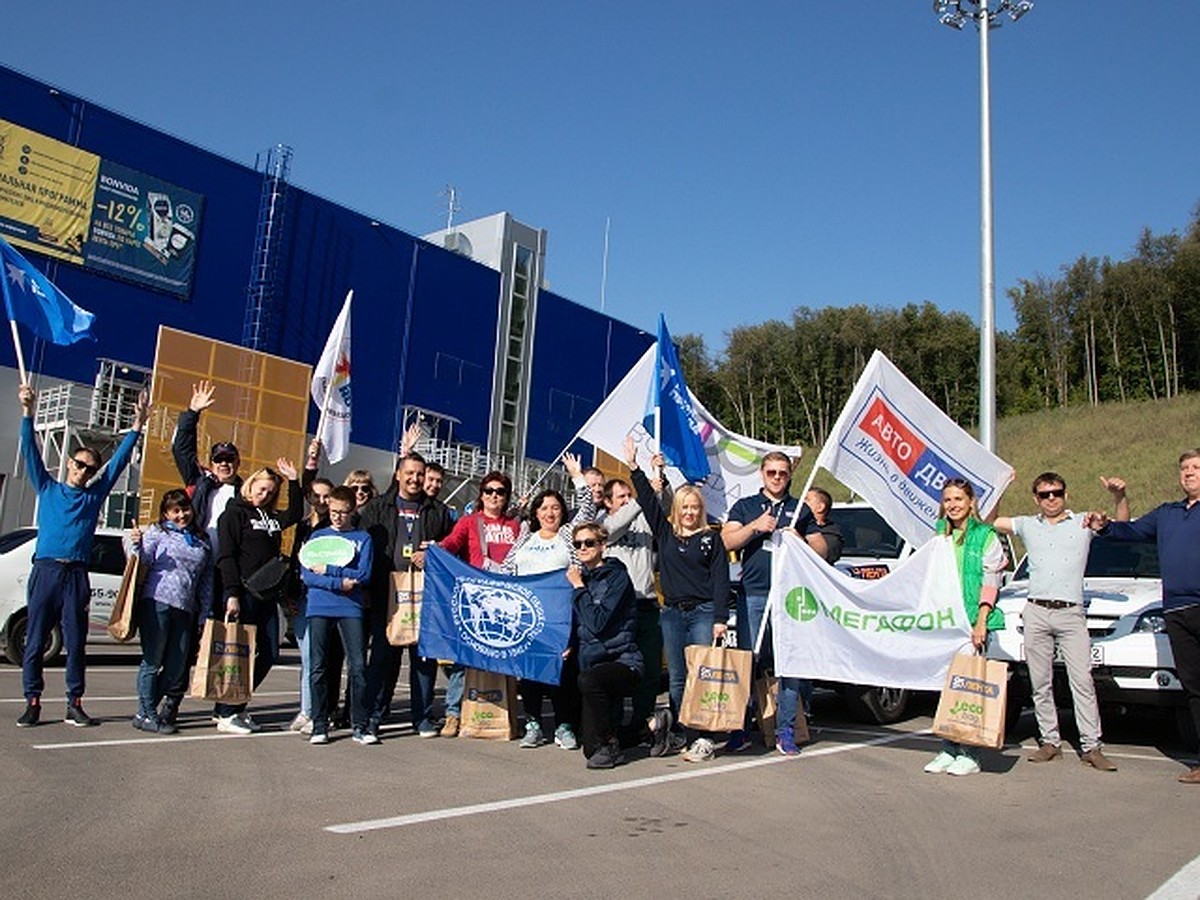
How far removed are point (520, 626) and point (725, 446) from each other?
364 cm

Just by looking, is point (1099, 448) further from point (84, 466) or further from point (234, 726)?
point (84, 466)

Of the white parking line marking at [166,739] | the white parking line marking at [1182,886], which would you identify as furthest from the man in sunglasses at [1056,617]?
the white parking line marking at [166,739]

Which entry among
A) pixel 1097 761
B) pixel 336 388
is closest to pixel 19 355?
pixel 336 388

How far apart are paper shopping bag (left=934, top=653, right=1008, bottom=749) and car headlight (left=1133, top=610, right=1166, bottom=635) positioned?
2.09 meters

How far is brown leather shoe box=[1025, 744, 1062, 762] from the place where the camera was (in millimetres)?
7836

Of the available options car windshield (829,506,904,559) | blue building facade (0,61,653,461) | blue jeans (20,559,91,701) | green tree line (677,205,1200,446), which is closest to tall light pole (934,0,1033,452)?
car windshield (829,506,904,559)

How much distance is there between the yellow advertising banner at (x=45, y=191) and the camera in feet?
87.1

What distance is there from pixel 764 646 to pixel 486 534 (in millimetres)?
2297

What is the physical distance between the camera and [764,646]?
26.7ft

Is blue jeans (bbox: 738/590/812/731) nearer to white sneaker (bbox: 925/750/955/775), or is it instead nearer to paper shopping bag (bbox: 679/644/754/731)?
paper shopping bag (bbox: 679/644/754/731)

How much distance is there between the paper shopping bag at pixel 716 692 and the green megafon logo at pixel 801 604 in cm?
73

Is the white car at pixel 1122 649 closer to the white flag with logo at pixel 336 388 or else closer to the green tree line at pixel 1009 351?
the white flag with logo at pixel 336 388

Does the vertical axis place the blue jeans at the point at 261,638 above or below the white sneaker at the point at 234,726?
above

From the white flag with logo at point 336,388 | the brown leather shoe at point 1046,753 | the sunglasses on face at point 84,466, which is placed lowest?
the brown leather shoe at point 1046,753
